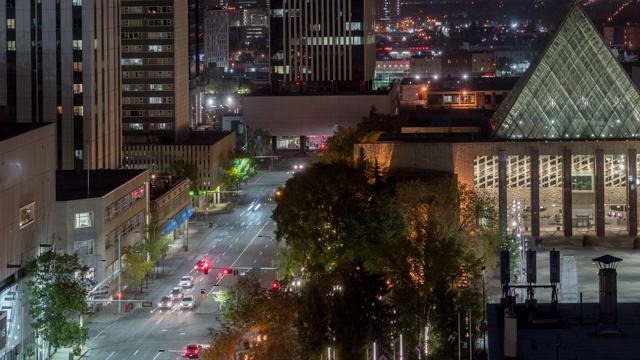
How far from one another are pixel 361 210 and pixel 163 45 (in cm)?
7529

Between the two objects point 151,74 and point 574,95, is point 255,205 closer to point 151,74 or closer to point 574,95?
point 151,74

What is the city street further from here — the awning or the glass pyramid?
the glass pyramid

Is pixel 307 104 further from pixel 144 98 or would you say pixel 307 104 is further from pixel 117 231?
pixel 117 231

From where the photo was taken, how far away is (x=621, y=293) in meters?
87.1

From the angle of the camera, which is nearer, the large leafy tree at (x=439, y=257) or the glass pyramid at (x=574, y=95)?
the large leafy tree at (x=439, y=257)

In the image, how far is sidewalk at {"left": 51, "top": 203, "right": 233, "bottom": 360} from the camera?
81.2m

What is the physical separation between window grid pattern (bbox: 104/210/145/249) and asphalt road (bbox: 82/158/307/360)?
445 centimetres

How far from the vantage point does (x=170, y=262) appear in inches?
4360

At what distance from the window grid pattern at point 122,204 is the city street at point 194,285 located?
18.5 feet

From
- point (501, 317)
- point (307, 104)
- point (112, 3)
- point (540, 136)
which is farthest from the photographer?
point (307, 104)

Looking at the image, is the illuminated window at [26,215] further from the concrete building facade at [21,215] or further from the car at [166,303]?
the car at [166,303]

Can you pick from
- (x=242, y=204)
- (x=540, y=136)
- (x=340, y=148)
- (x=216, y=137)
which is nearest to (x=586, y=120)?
(x=540, y=136)

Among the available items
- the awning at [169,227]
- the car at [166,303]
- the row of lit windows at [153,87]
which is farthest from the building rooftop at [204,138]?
the car at [166,303]

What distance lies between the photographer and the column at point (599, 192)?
113 meters
